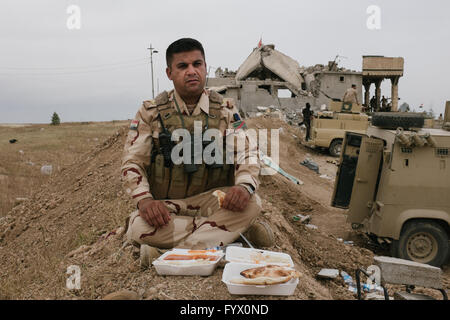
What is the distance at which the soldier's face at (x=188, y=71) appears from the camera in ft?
10.5

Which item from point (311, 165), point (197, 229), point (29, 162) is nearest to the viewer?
point (197, 229)

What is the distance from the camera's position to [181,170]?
3.34 meters

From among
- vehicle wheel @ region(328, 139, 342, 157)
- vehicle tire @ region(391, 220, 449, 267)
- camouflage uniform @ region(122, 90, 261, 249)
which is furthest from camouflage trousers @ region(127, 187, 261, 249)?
vehicle wheel @ region(328, 139, 342, 157)

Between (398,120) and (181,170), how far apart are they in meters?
3.74

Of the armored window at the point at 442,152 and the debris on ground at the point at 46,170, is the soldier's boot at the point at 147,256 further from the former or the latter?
the debris on ground at the point at 46,170

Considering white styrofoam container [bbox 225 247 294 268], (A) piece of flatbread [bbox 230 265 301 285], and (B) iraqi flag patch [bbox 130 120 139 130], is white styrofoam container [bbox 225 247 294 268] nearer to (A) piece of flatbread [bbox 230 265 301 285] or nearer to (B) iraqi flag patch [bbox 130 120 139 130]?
(A) piece of flatbread [bbox 230 265 301 285]

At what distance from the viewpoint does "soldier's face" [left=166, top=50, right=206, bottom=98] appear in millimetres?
3209

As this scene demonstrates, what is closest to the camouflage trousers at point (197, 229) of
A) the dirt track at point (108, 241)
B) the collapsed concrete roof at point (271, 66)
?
the dirt track at point (108, 241)

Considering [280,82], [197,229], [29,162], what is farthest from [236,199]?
[280,82]

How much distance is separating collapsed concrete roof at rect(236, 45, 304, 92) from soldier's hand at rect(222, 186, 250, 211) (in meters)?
21.2

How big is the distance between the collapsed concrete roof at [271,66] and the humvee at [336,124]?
10030 mm

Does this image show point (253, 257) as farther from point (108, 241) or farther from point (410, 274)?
point (108, 241)
